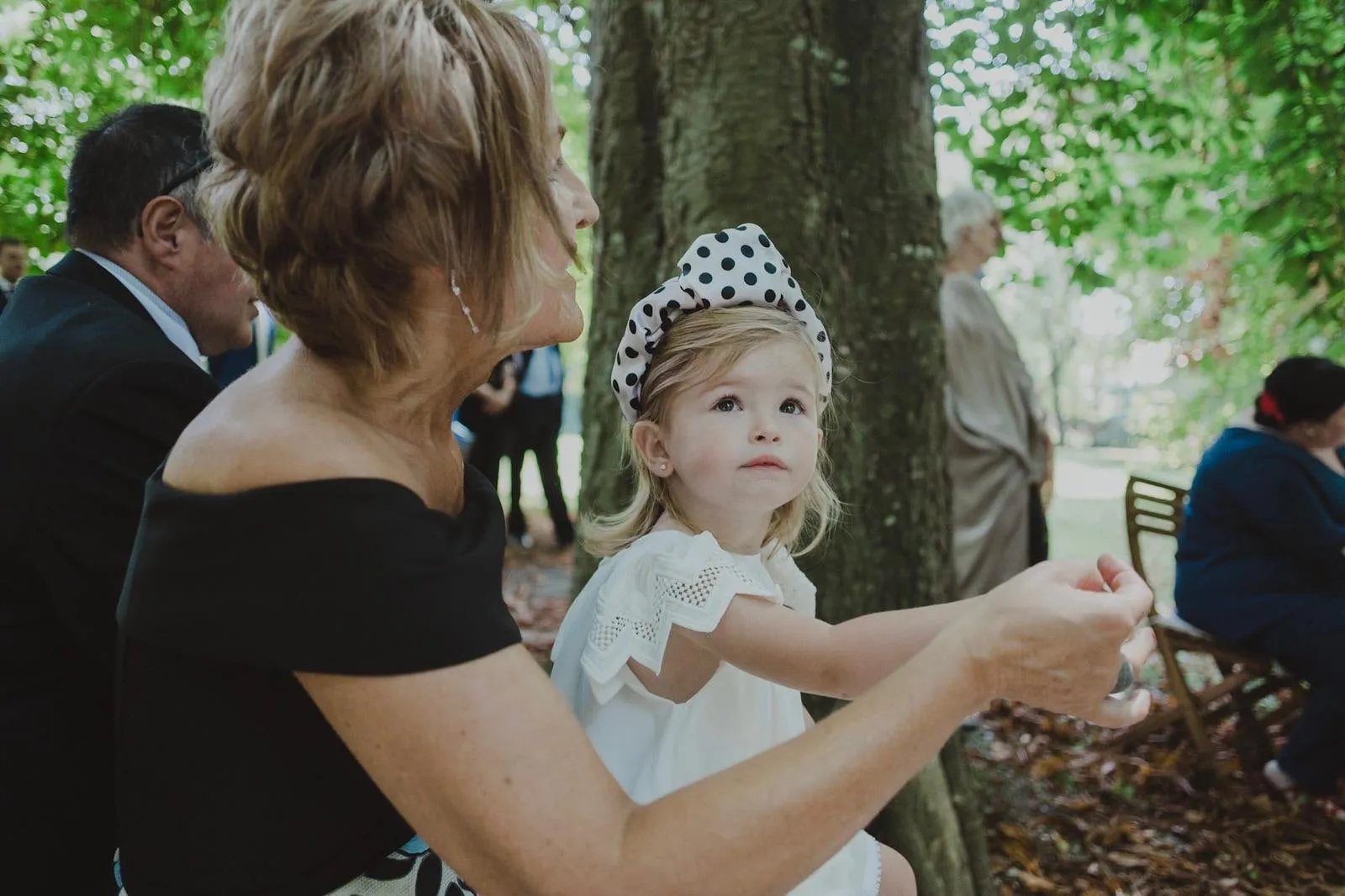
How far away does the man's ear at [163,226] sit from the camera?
2287mm

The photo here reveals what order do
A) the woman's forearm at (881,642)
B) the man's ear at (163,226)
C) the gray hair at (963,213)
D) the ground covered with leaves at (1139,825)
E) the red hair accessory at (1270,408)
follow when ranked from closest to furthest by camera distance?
the woman's forearm at (881,642)
the man's ear at (163,226)
the ground covered with leaves at (1139,825)
the red hair accessory at (1270,408)
the gray hair at (963,213)

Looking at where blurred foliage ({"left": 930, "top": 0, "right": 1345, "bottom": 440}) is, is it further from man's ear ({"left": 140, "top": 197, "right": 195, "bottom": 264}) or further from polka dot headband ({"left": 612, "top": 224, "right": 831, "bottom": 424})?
man's ear ({"left": 140, "top": 197, "right": 195, "bottom": 264})

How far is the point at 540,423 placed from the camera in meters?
9.31

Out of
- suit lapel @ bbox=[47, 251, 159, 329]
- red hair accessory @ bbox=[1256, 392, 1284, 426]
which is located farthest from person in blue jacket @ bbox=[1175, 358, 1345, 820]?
suit lapel @ bbox=[47, 251, 159, 329]

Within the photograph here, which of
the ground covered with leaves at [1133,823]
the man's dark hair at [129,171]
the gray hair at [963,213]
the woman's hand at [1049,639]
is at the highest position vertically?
the man's dark hair at [129,171]

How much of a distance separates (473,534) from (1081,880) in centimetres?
335

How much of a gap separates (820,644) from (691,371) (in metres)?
0.50

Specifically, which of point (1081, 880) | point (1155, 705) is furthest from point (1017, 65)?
point (1081, 880)

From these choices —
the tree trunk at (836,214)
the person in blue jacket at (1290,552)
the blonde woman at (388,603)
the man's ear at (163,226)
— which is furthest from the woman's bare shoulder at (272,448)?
the person in blue jacket at (1290,552)

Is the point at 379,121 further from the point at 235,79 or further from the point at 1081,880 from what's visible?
the point at 1081,880

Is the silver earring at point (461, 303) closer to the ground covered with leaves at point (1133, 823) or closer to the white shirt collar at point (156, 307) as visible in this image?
the white shirt collar at point (156, 307)

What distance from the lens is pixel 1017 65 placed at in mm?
5574

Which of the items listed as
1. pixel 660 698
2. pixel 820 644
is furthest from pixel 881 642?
pixel 660 698

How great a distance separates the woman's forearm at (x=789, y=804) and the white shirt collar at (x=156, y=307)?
1.67 meters
